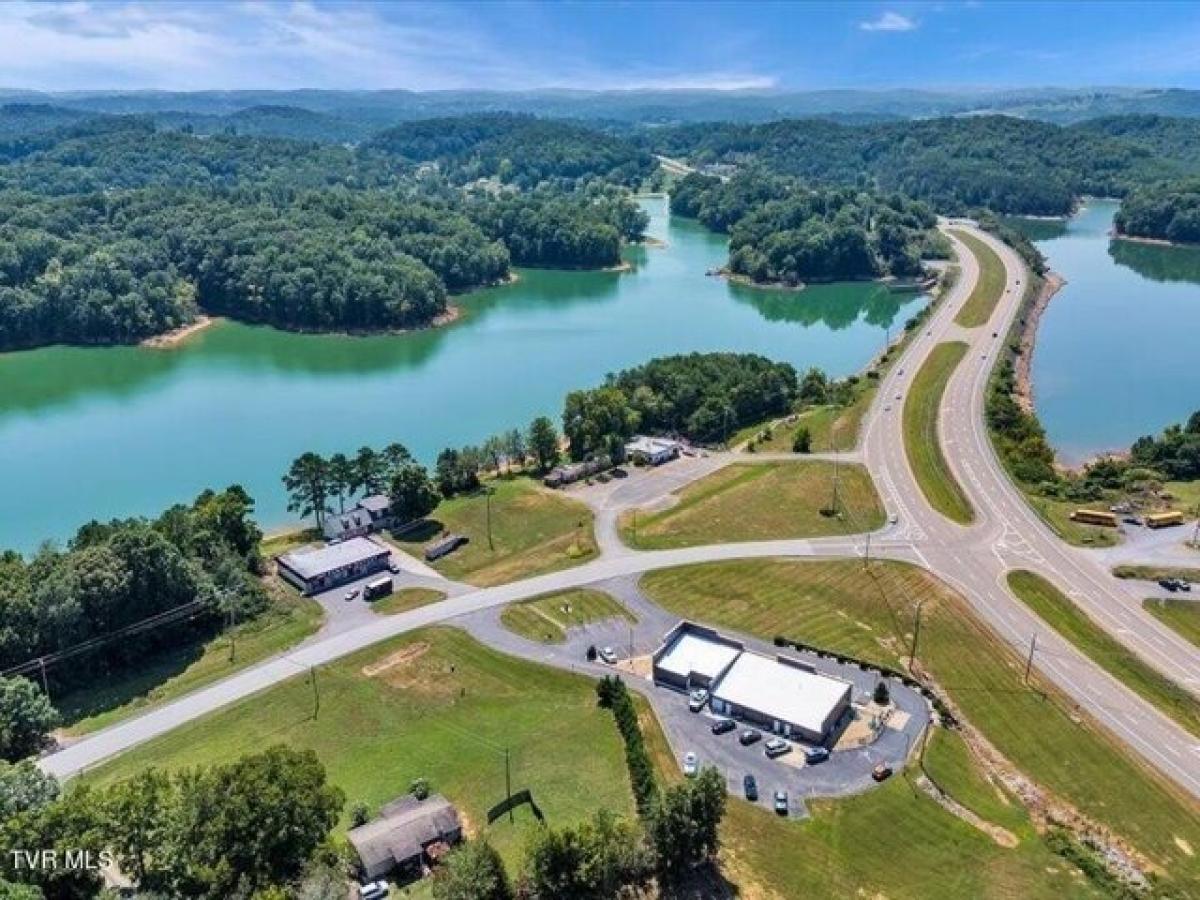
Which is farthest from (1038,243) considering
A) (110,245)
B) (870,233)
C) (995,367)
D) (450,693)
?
(450,693)

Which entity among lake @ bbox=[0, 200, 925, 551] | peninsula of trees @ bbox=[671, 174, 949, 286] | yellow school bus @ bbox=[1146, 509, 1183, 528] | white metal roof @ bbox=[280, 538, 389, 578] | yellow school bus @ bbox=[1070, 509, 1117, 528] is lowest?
lake @ bbox=[0, 200, 925, 551]

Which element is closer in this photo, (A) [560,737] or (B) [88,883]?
(B) [88,883]

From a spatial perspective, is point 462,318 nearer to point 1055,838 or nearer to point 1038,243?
point 1055,838

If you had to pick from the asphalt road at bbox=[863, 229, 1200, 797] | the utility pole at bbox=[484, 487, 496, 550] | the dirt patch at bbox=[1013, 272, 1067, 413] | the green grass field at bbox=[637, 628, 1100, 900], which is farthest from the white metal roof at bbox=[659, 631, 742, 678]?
the dirt patch at bbox=[1013, 272, 1067, 413]

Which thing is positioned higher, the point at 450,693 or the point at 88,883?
the point at 88,883

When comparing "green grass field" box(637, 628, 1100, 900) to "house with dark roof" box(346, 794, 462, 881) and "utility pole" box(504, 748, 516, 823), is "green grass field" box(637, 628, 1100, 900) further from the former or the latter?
"house with dark roof" box(346, 794, 462, 881)

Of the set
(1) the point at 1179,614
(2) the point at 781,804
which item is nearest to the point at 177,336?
(2) the point at 781,804
